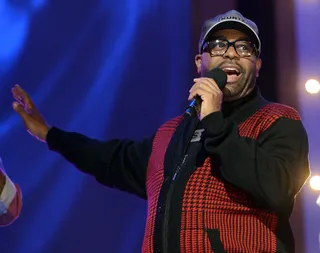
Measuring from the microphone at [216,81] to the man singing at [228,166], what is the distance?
0.07 ft

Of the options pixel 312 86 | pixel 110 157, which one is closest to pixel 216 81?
pixel 110 157

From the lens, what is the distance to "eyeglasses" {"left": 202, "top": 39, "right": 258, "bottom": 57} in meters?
1.77

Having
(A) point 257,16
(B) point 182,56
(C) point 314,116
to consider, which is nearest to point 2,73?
(B) point 182,56

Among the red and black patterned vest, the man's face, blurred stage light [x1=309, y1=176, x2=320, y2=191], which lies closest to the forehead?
the man's face

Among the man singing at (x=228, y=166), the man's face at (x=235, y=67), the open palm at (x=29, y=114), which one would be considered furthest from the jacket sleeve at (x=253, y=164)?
the open palm at (x=29, y=114)

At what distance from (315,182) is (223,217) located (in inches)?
26.0

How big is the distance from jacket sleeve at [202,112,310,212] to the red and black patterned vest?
0.24 feet

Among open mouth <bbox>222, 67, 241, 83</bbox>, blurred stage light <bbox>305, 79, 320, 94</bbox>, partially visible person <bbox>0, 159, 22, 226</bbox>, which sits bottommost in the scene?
partially visible person <bbox>0, 159, 22, 226</bbox>

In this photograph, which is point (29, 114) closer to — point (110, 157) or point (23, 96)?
point (23, 96)

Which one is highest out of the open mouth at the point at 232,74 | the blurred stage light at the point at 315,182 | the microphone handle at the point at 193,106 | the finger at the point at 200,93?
the open mouth at the point at 232,74

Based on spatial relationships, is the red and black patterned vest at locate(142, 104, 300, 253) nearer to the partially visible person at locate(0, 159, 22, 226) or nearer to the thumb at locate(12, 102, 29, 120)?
the partially visible person at locate(0, 159, 22, 226)

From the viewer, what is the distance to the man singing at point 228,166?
59.8 inches

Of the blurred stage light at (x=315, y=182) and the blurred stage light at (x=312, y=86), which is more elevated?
the blurred stage light at (x=312, y=86)

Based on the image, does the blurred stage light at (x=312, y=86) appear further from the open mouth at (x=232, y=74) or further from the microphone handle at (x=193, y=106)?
the microphone handle at (x=193, y=106)
